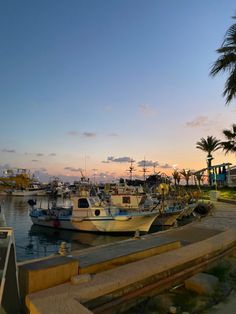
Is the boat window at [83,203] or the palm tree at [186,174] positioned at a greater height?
the palm tree at [186,174]

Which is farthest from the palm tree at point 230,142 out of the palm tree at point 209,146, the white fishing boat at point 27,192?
the white fishing boat at point 27,192

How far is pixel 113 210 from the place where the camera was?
22969 millimetres

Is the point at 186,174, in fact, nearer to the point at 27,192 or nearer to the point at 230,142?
the point at 230,142

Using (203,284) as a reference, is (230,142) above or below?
above

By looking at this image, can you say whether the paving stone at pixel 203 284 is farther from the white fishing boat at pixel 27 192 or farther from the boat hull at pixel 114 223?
the white fishing boat at pixel 27 192

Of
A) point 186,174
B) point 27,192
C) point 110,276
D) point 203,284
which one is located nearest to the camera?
point 110,276

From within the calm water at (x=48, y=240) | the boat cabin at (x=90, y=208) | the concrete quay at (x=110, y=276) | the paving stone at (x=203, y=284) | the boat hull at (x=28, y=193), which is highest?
the boat hull at (x=28, y=193)

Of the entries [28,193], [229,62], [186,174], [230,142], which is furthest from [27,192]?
[229,62]

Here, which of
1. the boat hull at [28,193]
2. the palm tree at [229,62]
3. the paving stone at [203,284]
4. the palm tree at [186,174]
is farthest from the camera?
the boat hull at [28,193]

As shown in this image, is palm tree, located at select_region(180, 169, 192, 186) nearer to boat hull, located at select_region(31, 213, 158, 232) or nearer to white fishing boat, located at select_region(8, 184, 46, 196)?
white fishing boat, located at select_region(8, 184, 46, 196)

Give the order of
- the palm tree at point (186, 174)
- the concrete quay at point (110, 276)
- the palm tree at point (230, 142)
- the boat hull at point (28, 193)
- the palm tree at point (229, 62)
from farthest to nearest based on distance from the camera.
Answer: the boat hull at point (28, 193)
the palm tree at point (186, 174)
the palm tree at point (230, 142)
the palm tree at point (229, 62)
the concrete quay at point (110, 276)

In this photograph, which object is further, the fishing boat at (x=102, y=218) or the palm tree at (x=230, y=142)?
the palm tree at (x=230, y=142)

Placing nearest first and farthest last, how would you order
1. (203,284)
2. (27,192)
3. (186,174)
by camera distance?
(203,284)
(186,174)
(27,192)

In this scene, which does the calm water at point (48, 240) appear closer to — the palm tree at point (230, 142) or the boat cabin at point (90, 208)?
the boat cabin at point (90, 208)
